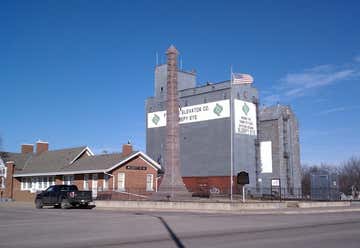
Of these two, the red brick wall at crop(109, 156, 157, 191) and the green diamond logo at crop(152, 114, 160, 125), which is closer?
the red brick wall at crop(109, 156, 157, 191)

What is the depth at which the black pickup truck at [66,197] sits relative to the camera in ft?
109

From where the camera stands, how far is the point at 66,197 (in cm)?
3334

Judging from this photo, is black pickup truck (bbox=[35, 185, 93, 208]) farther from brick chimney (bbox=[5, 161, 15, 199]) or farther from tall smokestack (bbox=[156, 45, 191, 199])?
brick chimney (bbox=[5, 161, 15, 199])

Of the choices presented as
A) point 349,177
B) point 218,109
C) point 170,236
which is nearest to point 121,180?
point 218,109

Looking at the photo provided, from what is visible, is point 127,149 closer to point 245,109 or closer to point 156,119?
point 245,109

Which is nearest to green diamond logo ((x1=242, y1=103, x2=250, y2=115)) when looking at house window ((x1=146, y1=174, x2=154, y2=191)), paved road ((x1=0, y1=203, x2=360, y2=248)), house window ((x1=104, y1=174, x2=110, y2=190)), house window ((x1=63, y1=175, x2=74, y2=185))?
house window ((x1=146, y1=174, x2=154, y2=191))

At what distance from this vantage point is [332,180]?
46250mm

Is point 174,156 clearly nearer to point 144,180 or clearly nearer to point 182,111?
point 144,180

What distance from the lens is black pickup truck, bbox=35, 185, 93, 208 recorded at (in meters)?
33.3

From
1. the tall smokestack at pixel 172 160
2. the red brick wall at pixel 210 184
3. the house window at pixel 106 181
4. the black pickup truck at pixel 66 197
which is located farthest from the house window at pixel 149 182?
the black pickup truck at pixel 66 197

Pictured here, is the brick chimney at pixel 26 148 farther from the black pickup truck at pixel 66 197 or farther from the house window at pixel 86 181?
the black pickup truck at pixel 66 197

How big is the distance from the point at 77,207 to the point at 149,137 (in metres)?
40.6

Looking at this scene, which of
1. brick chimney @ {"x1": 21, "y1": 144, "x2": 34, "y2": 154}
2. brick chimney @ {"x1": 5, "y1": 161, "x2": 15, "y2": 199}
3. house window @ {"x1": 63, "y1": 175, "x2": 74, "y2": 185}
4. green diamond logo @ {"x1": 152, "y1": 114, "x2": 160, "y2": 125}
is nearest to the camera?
house window @ {"x1": 63, "y1": 175, "x2": 74, "y2": 185}

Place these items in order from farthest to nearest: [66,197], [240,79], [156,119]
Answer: [156,119] → [240,79] → [66,197]
